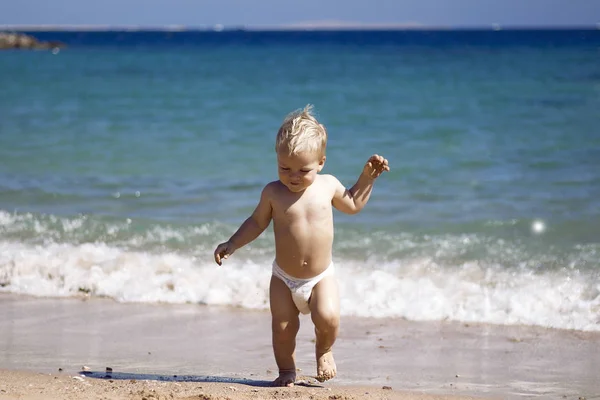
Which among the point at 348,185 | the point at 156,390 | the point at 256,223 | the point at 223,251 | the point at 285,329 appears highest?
the point at 348,185

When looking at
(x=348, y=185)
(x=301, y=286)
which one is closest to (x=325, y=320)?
(x=301, y=286)

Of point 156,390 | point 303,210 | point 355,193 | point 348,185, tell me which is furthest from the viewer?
point 348,185

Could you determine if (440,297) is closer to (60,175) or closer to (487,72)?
(60,175)

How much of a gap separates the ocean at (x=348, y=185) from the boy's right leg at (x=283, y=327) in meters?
1.51

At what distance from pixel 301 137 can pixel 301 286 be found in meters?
0.68

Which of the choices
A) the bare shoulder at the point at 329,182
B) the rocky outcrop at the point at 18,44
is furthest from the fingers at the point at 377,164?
the rocky outcrop at the point at 18,44

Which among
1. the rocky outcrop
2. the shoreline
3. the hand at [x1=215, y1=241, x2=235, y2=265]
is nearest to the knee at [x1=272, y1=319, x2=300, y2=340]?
the shoreline

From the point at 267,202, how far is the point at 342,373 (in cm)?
96

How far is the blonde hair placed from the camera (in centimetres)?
370

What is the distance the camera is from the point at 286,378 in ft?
12.7

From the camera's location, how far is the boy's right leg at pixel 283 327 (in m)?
3.88

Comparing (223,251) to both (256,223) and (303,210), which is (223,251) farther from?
(303,210)

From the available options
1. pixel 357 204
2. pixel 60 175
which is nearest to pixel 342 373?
pixel 357 204

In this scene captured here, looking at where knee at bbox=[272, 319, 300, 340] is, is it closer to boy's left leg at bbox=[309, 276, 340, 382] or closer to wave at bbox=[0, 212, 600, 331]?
boy's left leg at bbox=[309, 276, 340, 382]
